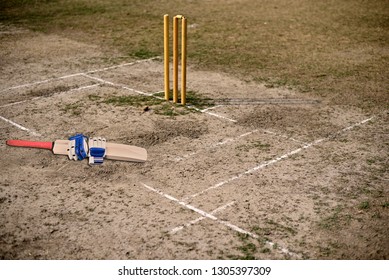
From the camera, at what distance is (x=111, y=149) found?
28.6 ft

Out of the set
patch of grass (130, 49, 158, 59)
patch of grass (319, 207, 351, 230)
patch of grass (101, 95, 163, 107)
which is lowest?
patch of grass (319, 207, 351, 230)

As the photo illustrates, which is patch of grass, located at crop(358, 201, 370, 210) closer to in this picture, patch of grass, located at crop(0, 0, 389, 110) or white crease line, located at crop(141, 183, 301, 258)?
white crease line, located at crop(141, 183, 301, 258)

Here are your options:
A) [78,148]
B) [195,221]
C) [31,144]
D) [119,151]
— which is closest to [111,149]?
[119,151]

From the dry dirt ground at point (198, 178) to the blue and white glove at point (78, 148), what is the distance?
121 millimetres

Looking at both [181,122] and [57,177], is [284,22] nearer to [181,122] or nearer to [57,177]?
[181,122]

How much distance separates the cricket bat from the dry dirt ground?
0.11m

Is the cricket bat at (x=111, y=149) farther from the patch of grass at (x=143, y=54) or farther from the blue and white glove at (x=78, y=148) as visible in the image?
the patch of grass at (x=143, y=54)

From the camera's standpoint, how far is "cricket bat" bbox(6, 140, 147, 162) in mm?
8586

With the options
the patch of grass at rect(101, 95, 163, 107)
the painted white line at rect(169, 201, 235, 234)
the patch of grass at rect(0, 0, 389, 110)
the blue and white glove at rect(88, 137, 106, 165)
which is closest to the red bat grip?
the blue and white glove at rect(88, 137, 106, 165)

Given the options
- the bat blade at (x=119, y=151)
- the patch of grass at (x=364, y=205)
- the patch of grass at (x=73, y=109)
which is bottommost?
the patch of grass at (x=364, y=205)

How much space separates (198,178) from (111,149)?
62.5 inches

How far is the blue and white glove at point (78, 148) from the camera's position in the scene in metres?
8.59

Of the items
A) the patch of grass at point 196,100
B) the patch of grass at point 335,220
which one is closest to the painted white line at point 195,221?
the patch of grass at point 335,220
